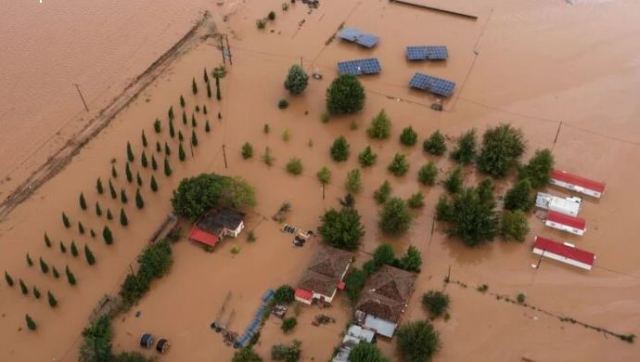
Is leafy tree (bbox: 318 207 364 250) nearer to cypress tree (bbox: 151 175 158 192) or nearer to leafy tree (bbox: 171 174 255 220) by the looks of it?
leafy tree (bbox: 171 174 255 220)

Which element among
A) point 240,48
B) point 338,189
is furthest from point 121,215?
point 240,48

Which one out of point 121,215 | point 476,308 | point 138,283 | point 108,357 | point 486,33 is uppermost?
point 486,33

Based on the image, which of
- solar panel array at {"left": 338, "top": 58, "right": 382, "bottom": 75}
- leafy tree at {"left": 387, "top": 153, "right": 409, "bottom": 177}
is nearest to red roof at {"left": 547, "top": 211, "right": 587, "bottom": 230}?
leafy tree at {"left": 387, "top": 153, "right": 409, "bottom": 177}

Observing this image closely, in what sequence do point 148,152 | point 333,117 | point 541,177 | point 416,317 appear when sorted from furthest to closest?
point 333,117 < point 148,152 < point 541,177 < point 416,317

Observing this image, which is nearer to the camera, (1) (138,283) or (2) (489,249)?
(1) (138,283)

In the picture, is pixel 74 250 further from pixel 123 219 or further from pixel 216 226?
pixel 216 226

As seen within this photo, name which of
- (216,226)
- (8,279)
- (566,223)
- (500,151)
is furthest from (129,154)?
(566,223)

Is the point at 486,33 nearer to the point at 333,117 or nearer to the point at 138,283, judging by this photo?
the point at 333,117
